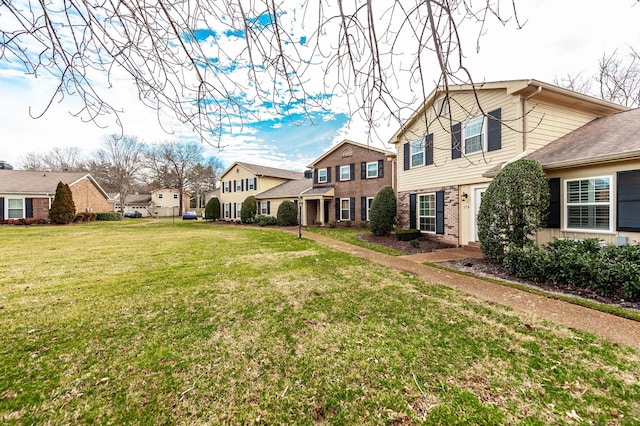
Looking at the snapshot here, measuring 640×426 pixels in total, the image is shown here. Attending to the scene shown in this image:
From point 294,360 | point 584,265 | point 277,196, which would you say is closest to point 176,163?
point 277,196

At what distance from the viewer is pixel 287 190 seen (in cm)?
2414

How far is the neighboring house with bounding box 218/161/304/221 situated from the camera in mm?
25991

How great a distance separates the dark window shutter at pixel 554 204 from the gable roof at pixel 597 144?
556mm

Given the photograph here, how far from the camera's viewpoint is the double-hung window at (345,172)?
19.6 meters

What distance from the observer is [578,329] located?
3.61 metres

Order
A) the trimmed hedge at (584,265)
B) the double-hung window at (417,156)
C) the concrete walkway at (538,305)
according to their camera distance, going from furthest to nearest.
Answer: the double-hung window at (417,156)
the trimmed hedge at (584,265)
the concrete walkway at (538,305)

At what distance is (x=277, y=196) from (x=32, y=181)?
71.4 ft

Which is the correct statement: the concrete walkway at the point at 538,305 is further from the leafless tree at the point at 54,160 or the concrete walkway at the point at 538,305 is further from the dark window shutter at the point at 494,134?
the leafless tree at the point at 54,160

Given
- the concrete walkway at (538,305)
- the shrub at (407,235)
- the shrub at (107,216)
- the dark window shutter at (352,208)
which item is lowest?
the concrete walkway at (538,305)

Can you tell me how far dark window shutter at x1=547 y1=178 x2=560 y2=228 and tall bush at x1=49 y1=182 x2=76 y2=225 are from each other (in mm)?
30707

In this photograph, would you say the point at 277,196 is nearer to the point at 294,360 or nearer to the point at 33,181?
the point at 294,360

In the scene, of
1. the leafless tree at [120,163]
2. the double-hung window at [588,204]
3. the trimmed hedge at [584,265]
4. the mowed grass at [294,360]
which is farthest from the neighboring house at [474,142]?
the leafless tree at [120,163]

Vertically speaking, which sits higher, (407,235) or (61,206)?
(61,206)

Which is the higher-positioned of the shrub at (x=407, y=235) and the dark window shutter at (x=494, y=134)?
the dark window shutter at (x=494, y=134)
